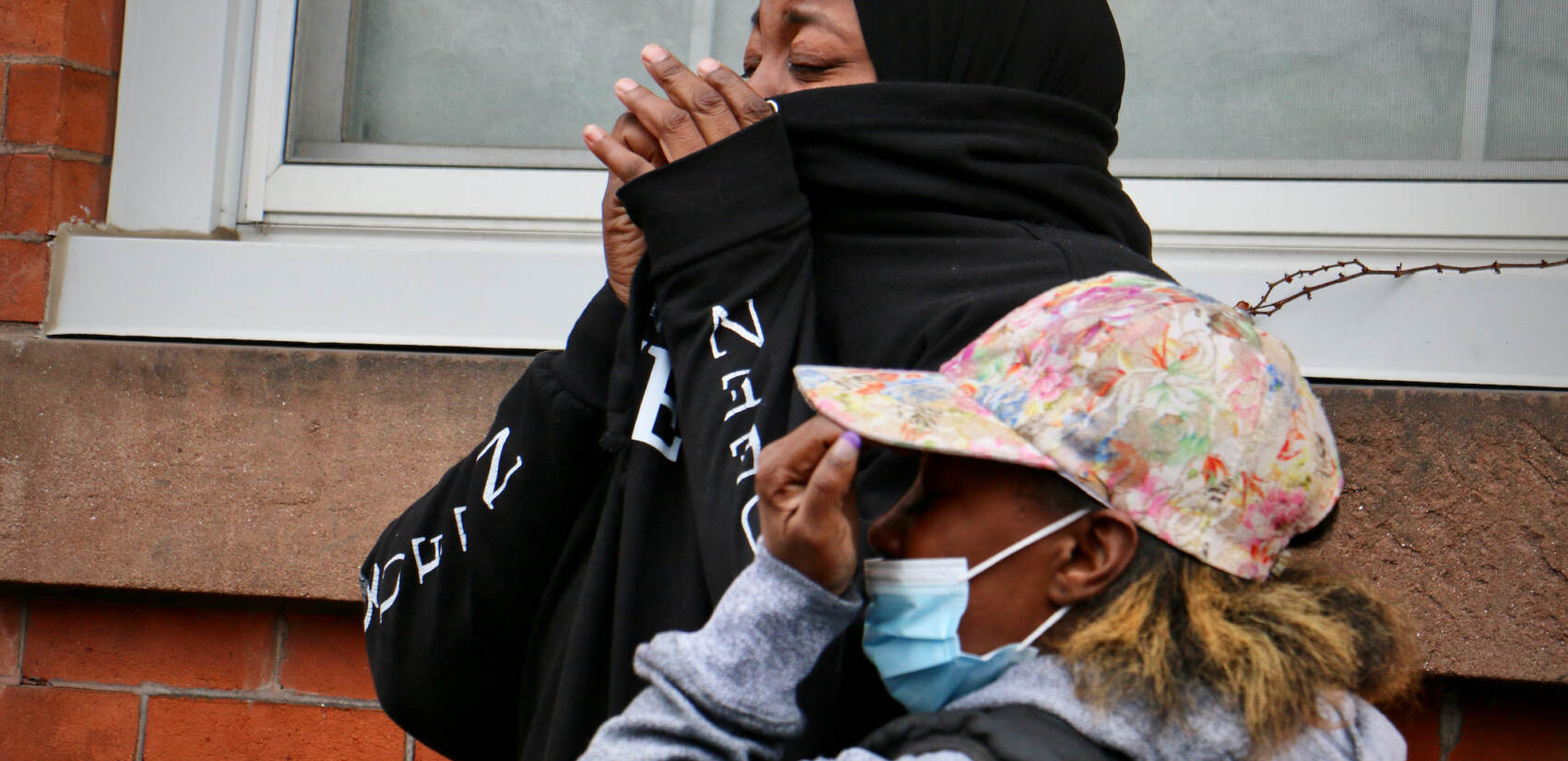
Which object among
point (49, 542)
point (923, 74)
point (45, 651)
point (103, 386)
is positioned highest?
point (923, 74)

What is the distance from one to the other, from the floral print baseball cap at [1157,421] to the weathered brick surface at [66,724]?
82.2 inches

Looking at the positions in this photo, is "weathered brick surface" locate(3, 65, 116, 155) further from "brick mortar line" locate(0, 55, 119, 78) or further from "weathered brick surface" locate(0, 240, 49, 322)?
"weathered brick surface" locate(0, 240, 49, 322)

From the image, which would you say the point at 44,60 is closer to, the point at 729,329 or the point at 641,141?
the point at 641,141

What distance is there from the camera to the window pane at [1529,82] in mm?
2434

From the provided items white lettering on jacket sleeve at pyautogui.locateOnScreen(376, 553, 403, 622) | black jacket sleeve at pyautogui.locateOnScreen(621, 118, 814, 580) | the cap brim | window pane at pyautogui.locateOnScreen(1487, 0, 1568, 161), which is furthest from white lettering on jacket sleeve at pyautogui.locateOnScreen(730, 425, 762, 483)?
window pane at pyautogui.locateOnScreen(1487, 0, 1568, 161)

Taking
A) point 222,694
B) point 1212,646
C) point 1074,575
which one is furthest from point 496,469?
point 222,694

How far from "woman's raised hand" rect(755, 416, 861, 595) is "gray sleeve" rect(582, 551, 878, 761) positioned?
0.02 m

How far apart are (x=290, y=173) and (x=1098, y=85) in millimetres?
1855

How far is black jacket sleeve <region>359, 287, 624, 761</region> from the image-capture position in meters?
1.36

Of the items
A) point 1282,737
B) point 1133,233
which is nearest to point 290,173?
point 1133,233

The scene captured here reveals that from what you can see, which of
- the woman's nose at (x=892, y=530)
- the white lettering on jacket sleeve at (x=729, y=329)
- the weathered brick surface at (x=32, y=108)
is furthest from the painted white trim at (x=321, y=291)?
the woman's nose at (x=892, y=530)

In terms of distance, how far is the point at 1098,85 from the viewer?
1509 mm

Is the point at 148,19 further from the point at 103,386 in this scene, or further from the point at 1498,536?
the point at 1498,536

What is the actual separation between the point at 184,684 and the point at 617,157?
71.0 inches
